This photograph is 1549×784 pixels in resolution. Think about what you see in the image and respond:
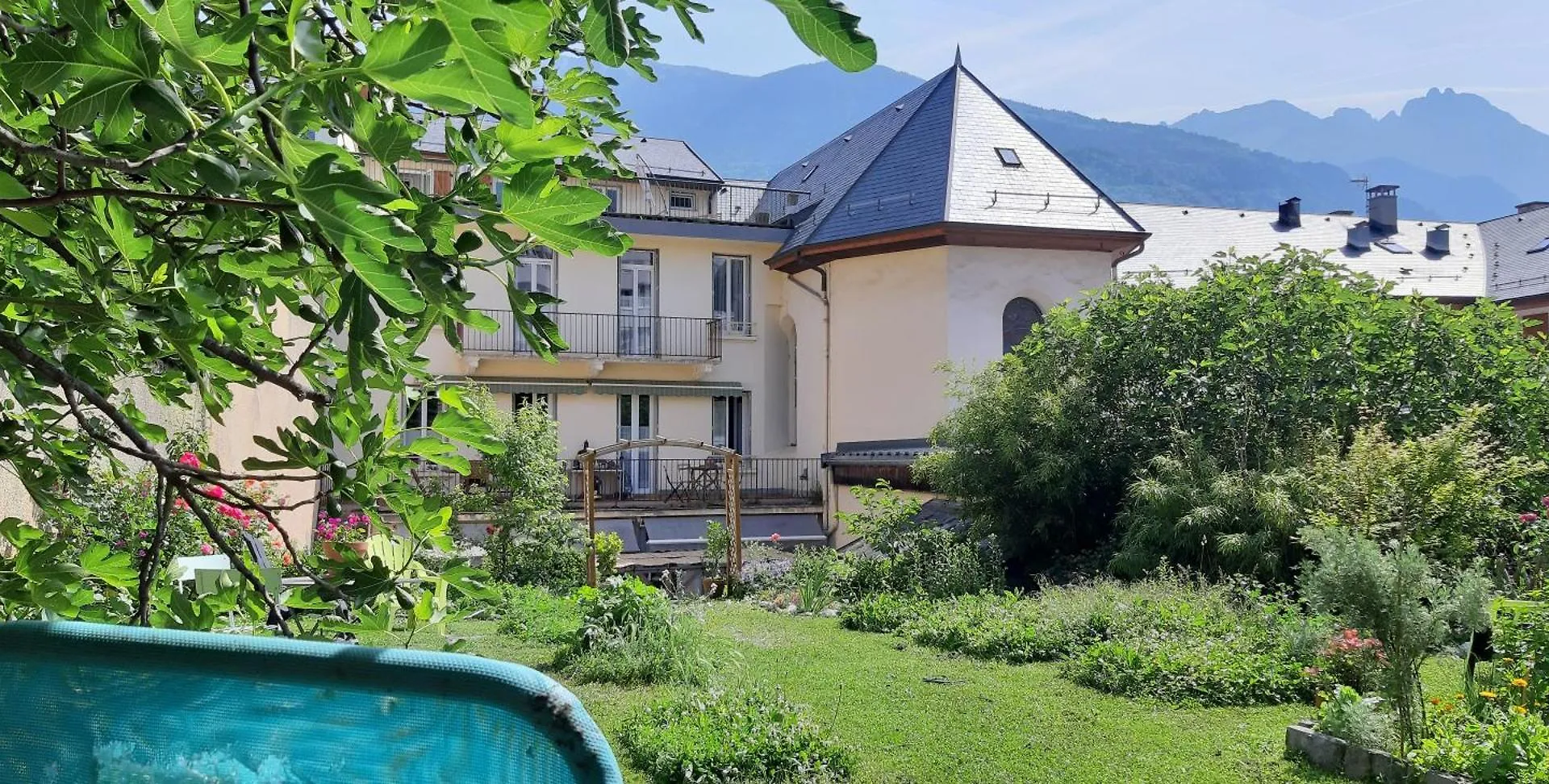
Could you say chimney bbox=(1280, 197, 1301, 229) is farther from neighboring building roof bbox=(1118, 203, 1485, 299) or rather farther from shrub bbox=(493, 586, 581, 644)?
shrub bbox=(493, 586, 581, 644)

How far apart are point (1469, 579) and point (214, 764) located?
8606 mm

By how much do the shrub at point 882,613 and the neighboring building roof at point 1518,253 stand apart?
23230 millimetres

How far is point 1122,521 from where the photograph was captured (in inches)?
469

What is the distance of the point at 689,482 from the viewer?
22.0 meters

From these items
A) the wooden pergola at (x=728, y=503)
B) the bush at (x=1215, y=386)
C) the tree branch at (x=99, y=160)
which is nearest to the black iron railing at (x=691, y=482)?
the wooden pergola at (x=728, y=503)

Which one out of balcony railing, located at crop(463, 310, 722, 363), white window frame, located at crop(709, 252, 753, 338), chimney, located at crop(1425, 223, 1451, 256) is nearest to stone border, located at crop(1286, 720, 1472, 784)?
balcony railing, located at crop(463, 310, 722, 363)

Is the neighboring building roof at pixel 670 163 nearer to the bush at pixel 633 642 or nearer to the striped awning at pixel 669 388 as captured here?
the striped awning at pixel 669 388

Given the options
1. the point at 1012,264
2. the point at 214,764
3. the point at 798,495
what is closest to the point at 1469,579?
the point at 214,764

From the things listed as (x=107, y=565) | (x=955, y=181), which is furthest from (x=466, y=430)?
(x=955, y=181)

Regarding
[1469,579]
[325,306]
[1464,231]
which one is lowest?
[1469,579]

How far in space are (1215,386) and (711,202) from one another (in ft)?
52.8

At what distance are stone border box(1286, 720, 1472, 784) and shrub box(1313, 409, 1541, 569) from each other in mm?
3380

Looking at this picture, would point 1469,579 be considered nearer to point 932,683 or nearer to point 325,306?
point 932,683

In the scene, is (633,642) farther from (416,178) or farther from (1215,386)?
(1215,386)
